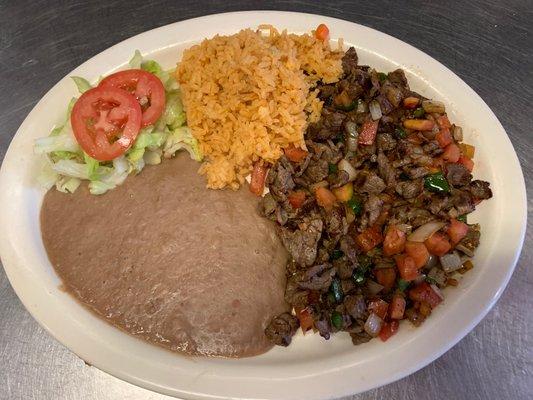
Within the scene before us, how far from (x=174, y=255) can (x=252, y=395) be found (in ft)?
2.43

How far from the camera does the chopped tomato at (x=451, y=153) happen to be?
2.30m

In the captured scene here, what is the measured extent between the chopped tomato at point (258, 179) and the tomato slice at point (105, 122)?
65 cm

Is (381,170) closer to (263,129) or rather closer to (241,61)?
(263,129)

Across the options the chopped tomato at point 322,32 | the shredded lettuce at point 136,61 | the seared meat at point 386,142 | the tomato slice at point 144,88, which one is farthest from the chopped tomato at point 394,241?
the shredded lettuce at point 136,61

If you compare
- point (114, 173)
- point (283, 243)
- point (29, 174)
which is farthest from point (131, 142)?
point (283, 243)

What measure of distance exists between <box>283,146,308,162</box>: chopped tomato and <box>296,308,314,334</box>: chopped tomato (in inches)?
30.1

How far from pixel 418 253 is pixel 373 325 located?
1.23 feet

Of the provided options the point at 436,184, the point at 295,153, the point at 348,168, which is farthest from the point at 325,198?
the point at 436,184

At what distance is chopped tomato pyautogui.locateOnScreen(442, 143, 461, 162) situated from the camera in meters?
2.30

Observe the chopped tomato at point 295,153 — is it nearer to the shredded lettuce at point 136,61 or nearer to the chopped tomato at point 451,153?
the chopped tomato at point 451,153

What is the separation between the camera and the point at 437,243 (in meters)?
2.07

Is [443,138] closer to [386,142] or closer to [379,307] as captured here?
[386,142]

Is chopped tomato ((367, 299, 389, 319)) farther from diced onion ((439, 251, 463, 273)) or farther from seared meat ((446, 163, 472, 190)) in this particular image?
seared meat ((446, 163, 472, 190))

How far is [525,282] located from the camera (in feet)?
8.45
